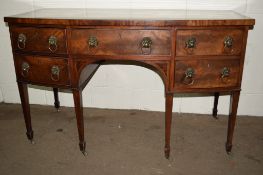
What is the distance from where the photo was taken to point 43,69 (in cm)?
188

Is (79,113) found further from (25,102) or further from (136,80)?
(136,80)

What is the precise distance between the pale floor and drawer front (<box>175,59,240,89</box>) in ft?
1.84

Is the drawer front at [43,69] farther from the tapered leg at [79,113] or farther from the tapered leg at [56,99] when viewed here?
the tapered leg at [56,99]

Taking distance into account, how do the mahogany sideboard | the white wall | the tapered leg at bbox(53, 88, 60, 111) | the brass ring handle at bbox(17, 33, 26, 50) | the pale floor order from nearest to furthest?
the mahogany sideboard < the brass ring handle at bbox(17, 33, 26, 50) < the pale floor < the white wall < the tapered leg at bbox(53, 88, 60, 111)

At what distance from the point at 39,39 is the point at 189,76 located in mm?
955

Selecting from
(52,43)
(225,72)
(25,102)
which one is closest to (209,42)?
(225,72)

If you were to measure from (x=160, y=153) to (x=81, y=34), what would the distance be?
3.32ft

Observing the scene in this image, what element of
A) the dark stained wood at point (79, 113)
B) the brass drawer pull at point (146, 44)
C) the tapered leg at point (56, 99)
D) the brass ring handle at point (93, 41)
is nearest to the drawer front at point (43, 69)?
the dark stained wood at point (79, 113)

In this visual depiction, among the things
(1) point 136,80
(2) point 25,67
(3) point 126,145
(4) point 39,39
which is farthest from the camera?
(1) point 136,80

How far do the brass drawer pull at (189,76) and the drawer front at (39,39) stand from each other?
759 millimetres

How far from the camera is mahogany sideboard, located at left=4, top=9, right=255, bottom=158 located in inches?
65.7

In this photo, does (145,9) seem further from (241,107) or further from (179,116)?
(241,107)

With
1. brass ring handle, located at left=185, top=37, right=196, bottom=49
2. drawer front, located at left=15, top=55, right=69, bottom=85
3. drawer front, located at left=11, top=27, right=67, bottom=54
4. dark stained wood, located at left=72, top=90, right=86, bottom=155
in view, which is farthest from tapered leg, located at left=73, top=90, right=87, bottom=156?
brass ring handle, located at left=185, top=37, right=196, bottom=49

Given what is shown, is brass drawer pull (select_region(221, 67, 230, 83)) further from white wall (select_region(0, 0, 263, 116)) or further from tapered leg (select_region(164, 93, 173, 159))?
white wall (select_region(0, 0, 263, 116))
